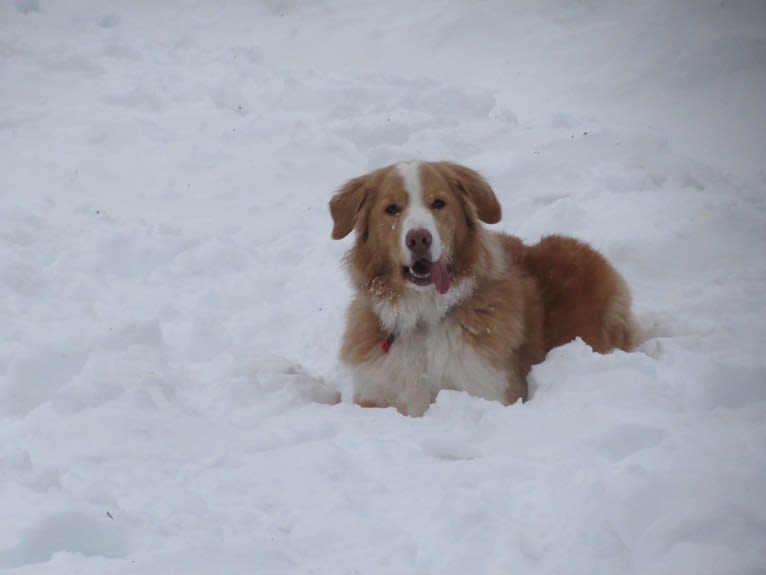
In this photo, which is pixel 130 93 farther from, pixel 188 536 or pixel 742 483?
pixel 742 483

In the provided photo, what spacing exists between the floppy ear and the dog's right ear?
590 mm

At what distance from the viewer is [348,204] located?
214 inches

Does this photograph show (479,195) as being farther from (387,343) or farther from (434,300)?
(387,343)

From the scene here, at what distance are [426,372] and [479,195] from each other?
4.14ft

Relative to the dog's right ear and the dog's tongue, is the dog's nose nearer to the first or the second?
the dog's tongue

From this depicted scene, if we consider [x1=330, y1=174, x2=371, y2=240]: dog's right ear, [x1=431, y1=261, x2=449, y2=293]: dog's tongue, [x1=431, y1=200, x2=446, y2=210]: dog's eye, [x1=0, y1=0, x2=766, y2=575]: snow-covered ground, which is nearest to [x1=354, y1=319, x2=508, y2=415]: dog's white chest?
[x1=431, y1=261, x2=449, y2=293]: dog's tongue

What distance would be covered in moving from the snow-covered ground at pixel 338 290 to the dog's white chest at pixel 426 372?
365 millimetres

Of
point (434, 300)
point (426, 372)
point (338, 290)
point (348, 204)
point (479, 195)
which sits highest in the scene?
point (479, 195)

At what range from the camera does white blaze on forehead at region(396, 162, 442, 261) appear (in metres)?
4.93

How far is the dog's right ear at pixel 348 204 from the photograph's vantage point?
5.40 meters

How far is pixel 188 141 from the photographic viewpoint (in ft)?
34.5

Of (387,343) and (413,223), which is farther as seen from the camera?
(387,343)

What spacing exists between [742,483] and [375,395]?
2.67 meters

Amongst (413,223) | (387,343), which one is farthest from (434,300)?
(413,223)
